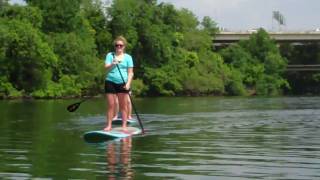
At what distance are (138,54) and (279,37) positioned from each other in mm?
34419

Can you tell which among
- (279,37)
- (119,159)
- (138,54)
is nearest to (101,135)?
(119,159)

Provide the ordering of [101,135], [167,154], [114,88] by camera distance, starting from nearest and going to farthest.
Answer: [167,154] < [101,135] < [114,88]

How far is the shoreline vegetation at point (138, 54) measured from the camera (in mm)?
67625

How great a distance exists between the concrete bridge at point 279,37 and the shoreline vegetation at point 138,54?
181cm

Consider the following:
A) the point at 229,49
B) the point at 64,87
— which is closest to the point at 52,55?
the point at 64,87

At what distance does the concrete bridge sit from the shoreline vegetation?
5.95ft

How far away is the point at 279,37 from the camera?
11556 centimetres

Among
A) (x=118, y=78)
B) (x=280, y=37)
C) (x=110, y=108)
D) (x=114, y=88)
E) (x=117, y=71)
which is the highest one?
(x=280, y=37)

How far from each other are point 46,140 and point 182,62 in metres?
79.8

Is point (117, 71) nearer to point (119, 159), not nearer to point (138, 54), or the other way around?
point (119, 159)

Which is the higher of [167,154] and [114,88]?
[114,88]

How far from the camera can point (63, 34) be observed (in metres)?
75.5

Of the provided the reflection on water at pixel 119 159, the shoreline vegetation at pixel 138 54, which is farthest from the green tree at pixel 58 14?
the reflection on water at pixel 119 159

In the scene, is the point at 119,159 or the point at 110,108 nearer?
the point at 119,159
